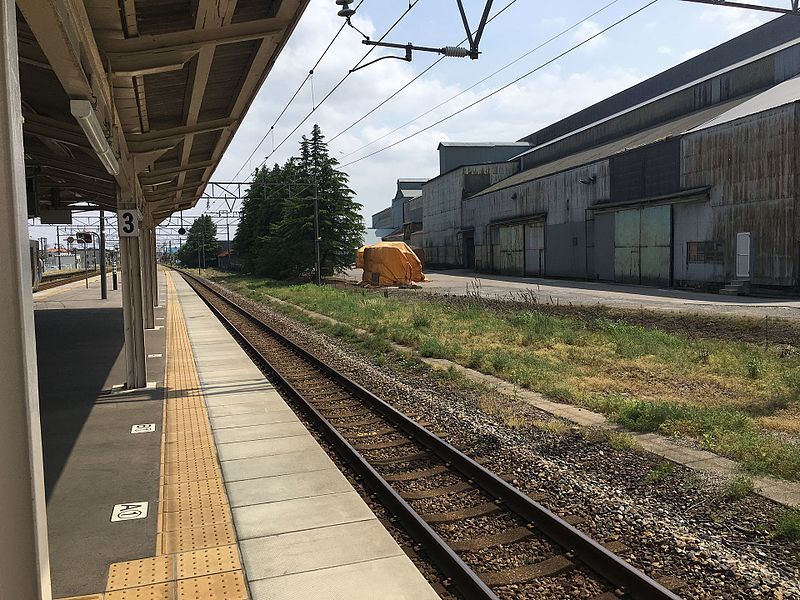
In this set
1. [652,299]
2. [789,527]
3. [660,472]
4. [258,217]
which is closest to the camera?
[789,527]

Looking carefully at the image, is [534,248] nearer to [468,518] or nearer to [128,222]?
[128,222]

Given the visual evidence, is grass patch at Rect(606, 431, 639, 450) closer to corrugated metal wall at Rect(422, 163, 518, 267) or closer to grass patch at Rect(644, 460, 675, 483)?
grass patch at Rect(644, 460, 675, 483)

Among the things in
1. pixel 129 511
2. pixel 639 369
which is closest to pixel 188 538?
pixel 129 511

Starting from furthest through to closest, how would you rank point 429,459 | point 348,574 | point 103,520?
point 429,459 < point 103,520 < point 348,574

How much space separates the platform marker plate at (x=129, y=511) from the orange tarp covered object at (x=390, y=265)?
35592 mm

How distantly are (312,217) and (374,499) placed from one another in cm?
4193

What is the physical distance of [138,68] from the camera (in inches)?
324

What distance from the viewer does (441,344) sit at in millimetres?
16344

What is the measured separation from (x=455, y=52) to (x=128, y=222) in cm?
671

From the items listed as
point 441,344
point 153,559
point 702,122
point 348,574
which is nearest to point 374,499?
point 348,574

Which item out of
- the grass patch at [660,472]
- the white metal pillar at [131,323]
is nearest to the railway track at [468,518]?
the grass patch at [660,472]

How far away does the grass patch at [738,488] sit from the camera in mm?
6168

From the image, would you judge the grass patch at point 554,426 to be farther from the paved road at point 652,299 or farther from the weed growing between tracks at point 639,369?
the paved road at point 652,299

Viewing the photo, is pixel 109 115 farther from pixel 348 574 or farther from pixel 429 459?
pixel 348 574
